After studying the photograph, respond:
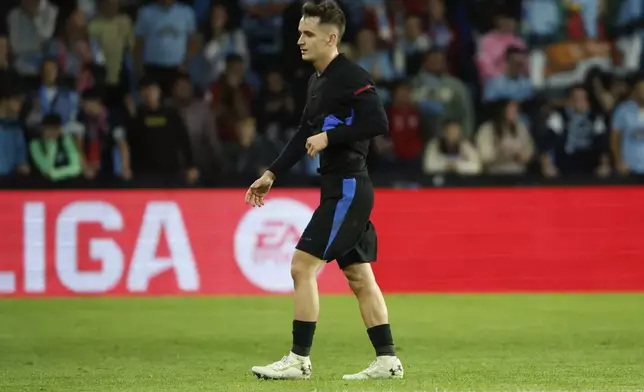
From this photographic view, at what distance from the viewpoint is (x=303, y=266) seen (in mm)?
7766

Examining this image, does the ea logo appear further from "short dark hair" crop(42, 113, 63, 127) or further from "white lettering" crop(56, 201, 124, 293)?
"short dark hair" crop(42, 113, 63, 127)

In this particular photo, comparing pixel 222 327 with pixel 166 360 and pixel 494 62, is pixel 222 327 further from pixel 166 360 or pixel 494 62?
pixel 494 62

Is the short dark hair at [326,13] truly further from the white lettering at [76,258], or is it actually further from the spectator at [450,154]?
the spectator at [450,154]

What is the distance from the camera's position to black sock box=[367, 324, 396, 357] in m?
A: 7.96

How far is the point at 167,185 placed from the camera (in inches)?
598

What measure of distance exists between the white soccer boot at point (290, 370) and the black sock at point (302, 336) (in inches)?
1.6

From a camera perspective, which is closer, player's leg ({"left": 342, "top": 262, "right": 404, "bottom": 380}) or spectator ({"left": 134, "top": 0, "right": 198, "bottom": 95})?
player's leg ({"left": 342, "top": 262, "right": 404, "bottom": 380})

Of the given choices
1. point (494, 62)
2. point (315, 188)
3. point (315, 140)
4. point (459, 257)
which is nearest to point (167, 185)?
point (315, 188)

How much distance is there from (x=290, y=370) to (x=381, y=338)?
1.91 feet

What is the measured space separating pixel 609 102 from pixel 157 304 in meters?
7.63

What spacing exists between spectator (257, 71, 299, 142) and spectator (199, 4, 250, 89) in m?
0.74

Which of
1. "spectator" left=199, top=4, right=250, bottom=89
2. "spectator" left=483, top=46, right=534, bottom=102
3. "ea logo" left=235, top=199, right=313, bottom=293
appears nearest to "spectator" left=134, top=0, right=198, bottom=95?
"spectator" left=199, top=4, right=250, bottom=89

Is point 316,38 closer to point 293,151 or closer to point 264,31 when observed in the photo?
point 293,151

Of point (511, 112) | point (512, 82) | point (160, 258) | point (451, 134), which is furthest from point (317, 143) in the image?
point (512, 82)
